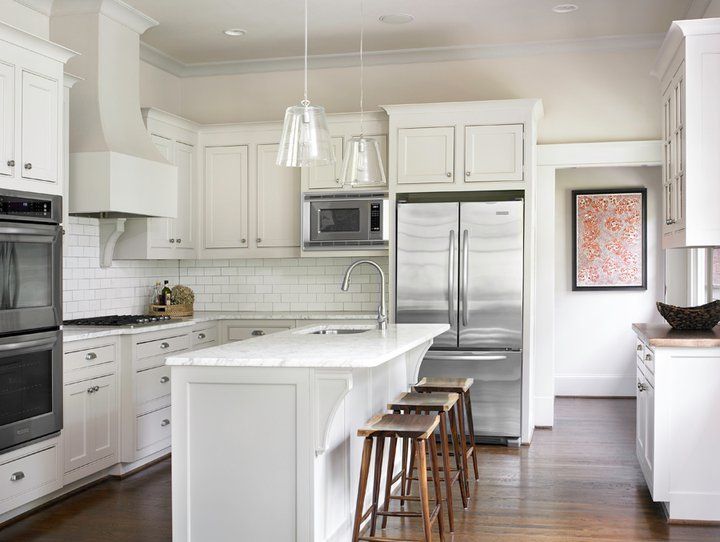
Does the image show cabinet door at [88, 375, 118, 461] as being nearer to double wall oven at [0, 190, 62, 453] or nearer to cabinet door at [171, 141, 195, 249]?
double wall oven at [0, 190, 62, 453]

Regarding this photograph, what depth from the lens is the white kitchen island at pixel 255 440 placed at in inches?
130

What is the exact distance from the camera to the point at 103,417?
4984mm

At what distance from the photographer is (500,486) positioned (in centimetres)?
490

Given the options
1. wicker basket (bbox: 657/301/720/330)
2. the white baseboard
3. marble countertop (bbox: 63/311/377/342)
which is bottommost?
the white baseboard

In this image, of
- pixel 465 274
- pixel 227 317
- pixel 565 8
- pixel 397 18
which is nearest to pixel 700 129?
pixel 565 8

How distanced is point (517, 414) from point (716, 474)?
6.30 ft

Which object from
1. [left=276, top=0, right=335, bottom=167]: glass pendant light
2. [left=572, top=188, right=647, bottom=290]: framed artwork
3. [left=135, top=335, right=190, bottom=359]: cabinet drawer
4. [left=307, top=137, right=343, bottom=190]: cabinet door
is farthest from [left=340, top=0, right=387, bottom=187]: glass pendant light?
[left=572, top=188, right=647, bottom=290]: framed artwork

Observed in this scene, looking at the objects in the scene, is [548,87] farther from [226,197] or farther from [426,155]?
[226,197]

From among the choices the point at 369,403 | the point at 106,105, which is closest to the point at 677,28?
the point at 369,403

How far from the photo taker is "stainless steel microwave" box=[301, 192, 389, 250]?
6355 millimetres

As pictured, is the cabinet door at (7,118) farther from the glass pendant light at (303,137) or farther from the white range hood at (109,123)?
the glass pendant light at (303,137)

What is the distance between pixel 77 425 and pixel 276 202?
257 cm

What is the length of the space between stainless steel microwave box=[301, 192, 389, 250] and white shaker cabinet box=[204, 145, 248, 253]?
0.56m

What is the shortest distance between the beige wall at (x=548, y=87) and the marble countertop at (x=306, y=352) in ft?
10.2
